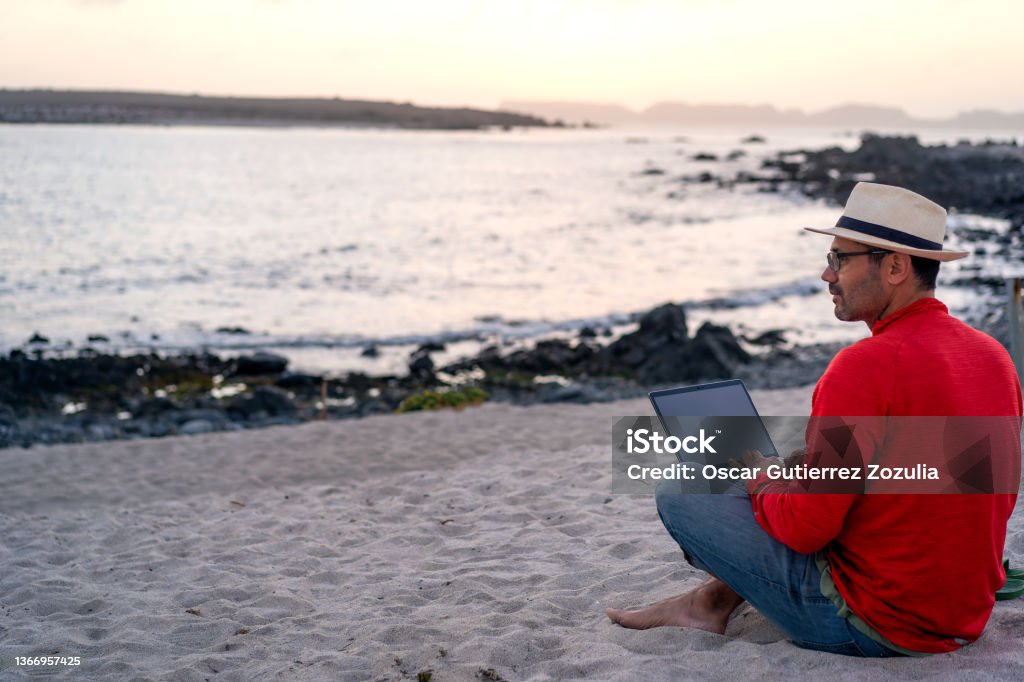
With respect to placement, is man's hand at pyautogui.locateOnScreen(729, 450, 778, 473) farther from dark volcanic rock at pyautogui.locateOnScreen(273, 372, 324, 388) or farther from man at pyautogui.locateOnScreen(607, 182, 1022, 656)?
dark volcanic rock at pyautogui.locateOnScreen(273, 372, 324, 388)

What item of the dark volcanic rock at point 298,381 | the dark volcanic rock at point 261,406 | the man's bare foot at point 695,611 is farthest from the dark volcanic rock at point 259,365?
the man's bare foot at point 695,611

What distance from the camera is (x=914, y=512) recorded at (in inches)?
110

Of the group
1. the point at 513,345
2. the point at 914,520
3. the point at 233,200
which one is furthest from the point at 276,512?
the point at 233,200

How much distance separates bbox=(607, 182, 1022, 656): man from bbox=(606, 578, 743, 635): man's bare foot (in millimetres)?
393

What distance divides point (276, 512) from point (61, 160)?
6336 centimetres

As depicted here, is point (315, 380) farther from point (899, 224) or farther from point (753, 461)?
point (899, 224)

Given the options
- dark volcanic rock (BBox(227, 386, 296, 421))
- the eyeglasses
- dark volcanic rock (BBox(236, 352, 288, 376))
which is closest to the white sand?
the eyeglasses

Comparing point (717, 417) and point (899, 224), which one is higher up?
point (899, 224)

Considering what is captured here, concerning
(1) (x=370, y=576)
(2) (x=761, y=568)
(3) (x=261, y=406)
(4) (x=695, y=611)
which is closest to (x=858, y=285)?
(2) (x=761, y=568)

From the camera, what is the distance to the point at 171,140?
94.6m

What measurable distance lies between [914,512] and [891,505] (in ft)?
0.25

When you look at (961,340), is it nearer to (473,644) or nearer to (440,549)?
(473,644)

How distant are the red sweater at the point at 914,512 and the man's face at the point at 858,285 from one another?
78 millimetres

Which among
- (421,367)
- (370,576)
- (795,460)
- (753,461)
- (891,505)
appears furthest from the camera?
(421,367)
